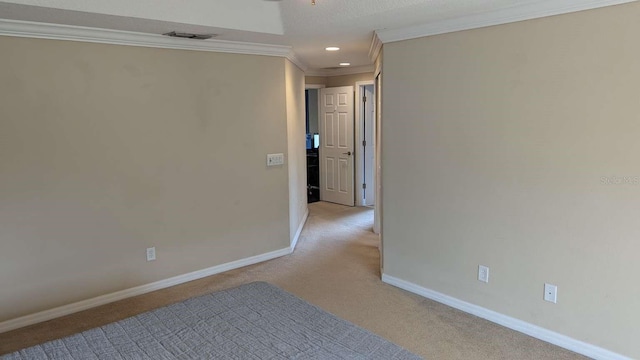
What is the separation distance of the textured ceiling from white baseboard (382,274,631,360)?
2115mm

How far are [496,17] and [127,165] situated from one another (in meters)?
3.00

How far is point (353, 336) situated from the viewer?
1.78 m

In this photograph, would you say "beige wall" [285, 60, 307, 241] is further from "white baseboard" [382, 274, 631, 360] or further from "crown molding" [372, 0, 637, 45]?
"white baseboard" [382, 274, 631, 360]

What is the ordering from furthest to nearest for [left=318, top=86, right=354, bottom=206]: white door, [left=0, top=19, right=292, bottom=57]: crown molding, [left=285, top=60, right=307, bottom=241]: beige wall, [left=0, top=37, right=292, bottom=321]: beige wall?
1. [left=318, top=86, right=354, bottom=206]: white door
2. [left=285, top=60, right=307, bottom=241]: beige wall
3. [left=0, top=37, right=292, bottom=321]: beige wall
4. [left=0, top=19, right=292, bottom=57]: crown molding

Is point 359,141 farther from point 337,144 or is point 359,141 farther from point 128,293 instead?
point 128,293

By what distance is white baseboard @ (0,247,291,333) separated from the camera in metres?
2.96

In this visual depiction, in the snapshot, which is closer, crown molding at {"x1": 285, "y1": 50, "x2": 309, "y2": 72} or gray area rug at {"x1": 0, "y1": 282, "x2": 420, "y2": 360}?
gray area rug at {"x1": 0, "y1": 282, "x2": 420, "y2": 360}

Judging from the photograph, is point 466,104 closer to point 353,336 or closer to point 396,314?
point 396,314

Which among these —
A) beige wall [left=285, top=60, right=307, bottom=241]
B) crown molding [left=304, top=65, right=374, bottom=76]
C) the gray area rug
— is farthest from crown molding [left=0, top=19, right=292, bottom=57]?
crown molding [left=304, top=65, right=374, bottom=76]

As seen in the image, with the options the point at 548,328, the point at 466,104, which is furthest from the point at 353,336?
the point at 466,104

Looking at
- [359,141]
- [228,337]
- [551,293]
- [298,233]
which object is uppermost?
[359,141]

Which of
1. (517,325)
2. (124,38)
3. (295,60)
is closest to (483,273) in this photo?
(517,325)

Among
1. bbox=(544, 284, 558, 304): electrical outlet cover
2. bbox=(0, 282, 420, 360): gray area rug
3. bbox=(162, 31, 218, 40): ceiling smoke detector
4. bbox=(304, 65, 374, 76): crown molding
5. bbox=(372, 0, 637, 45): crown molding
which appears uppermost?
bbox=(304, 65, 374, 76): crown molding

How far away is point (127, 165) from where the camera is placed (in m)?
3.33
